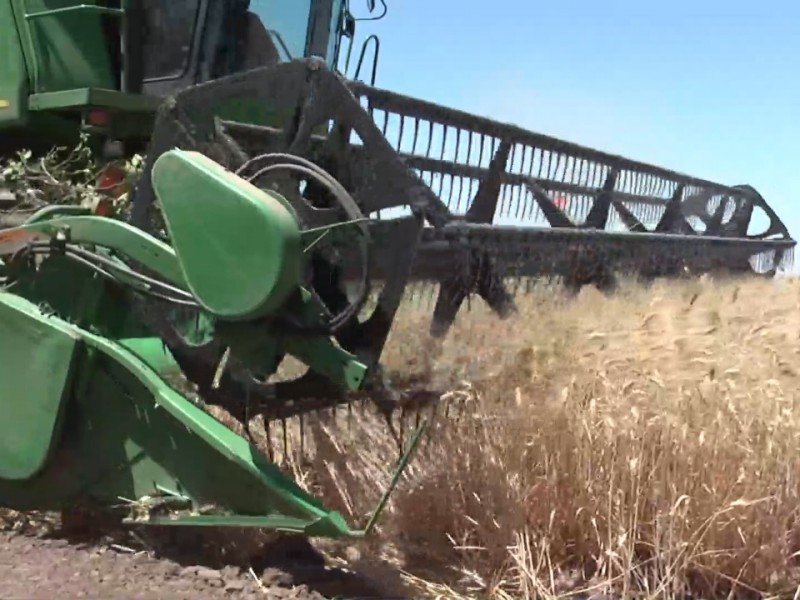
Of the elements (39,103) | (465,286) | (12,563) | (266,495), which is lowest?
(12,563)

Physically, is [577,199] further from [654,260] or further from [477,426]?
[477,426]

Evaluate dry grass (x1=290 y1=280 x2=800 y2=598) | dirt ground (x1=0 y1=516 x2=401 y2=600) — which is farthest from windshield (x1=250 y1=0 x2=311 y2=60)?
dirt ground (x1=0 y1=516 x2=401 y2=600)

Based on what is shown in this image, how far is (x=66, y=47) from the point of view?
4512mm

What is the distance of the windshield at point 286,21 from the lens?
16.4 ft

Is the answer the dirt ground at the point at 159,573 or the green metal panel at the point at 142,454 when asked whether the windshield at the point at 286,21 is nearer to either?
the green metal panel at the point at 142,454

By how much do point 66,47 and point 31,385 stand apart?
170cm

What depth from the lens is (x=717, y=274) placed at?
6164 mm

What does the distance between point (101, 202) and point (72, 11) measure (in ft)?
3.47

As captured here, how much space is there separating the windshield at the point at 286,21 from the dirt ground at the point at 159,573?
2550 mm

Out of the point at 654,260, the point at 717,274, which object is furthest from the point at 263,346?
the point at 717,274

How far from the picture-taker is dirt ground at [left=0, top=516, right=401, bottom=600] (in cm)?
320

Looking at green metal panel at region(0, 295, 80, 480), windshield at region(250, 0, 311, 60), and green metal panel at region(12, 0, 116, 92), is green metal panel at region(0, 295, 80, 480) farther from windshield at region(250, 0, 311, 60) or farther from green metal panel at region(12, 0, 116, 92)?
windshield at region(250, 0, 311, 60)

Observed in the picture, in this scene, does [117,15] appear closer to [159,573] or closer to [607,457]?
[159,573]

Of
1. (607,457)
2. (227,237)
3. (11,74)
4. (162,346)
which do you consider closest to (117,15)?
(11,74)
